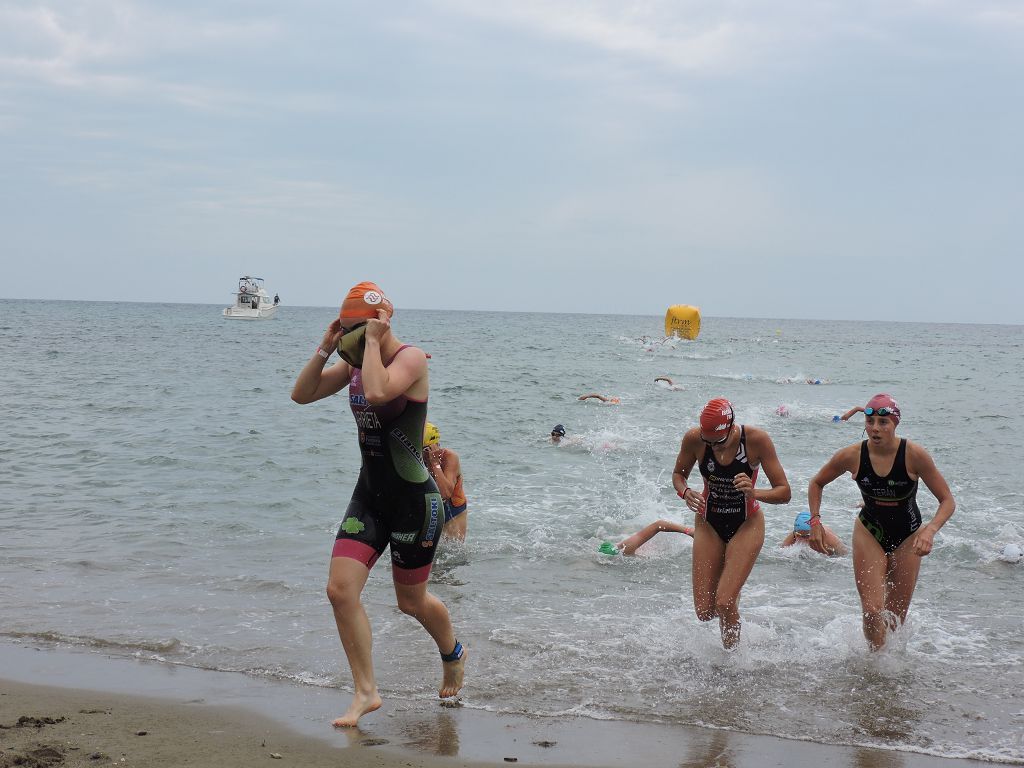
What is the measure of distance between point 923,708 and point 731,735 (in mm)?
1434

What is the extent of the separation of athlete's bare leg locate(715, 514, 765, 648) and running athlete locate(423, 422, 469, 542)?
3345 millimetres

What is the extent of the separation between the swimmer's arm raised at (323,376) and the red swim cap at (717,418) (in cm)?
250

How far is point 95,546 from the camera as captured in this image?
9445 mm

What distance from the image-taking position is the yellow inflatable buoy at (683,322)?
191 ft

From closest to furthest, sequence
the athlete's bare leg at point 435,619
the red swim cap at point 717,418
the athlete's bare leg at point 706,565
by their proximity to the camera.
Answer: the athlete's bare leg at point 435,619
the red swim cap at point 717,418
the athlete's bare leg at point 706,565

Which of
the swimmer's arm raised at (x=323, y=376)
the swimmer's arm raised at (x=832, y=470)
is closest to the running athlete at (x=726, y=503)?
the swimmer's arm raised at (x=832, y=470)

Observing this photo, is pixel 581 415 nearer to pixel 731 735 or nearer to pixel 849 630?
pixel 849 630

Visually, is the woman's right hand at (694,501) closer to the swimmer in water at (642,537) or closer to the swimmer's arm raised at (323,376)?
the swimmer's arm raised at (323,376)

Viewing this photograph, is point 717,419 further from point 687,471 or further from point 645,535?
point 645,535

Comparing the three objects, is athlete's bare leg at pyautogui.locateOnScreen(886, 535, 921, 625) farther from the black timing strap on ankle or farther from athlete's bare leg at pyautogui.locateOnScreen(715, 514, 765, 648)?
the black timing strap on ankle

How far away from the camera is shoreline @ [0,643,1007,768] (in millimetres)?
4406

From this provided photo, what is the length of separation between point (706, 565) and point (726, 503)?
48 cm

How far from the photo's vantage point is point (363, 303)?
4.77m

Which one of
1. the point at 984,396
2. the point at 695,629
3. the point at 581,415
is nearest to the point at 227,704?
the point at 695,629
